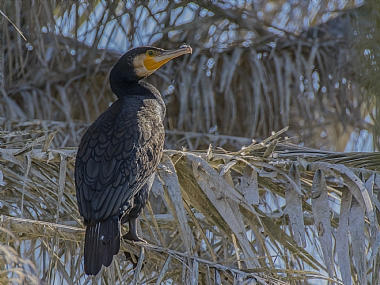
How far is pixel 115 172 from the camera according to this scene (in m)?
2.88

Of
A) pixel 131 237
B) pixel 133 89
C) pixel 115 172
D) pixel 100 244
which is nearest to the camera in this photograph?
pixel 100 244

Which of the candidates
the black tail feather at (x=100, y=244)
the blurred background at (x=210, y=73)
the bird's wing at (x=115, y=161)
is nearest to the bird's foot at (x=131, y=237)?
the bird's wing at (x=115, y=161)

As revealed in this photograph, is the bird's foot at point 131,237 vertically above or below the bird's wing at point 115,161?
below

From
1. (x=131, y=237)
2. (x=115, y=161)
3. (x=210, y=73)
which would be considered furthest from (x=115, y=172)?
(x=210, y=73)

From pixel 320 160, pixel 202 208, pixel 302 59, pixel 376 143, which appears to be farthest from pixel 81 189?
pixel 302 59

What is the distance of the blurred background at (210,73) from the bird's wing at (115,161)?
77.7 inches

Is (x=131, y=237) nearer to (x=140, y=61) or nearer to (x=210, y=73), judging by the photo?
(x=140, y=61)

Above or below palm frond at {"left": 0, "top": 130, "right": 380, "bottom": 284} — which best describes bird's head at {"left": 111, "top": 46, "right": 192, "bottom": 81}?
above

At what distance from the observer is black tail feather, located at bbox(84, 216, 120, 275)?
2.55 metres

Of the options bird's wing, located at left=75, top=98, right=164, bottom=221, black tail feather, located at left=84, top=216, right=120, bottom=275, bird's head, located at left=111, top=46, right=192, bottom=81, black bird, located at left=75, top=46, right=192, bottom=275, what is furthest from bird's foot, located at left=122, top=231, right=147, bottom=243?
bird's head, located at left=111, top=46, right=192, bottom=81

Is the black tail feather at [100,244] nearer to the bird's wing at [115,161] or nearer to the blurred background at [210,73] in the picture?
the bird's wing at [115,161]

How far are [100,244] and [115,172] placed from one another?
404 millimetres

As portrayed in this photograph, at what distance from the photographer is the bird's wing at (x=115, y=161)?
2785 millimetres

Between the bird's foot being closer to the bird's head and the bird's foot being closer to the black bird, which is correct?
the black bird
